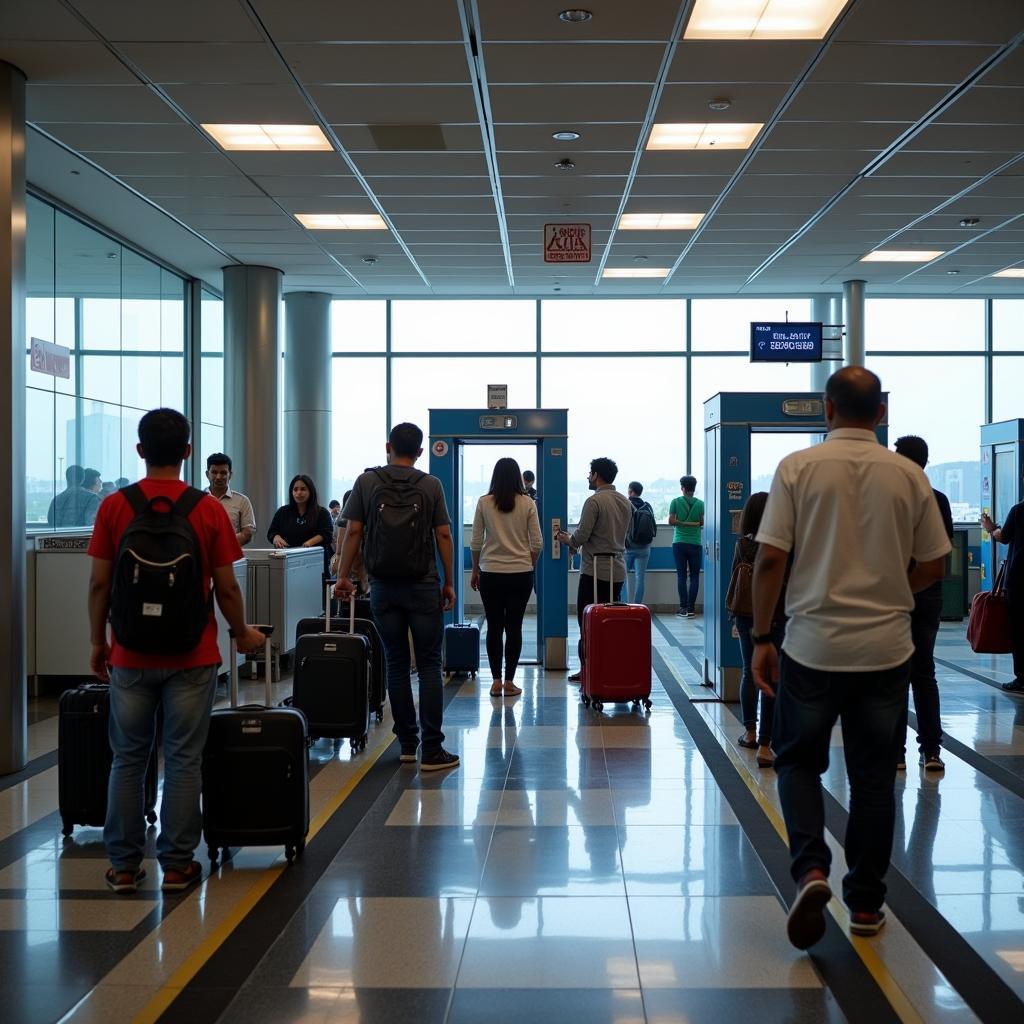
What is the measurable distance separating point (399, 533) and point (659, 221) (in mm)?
6148

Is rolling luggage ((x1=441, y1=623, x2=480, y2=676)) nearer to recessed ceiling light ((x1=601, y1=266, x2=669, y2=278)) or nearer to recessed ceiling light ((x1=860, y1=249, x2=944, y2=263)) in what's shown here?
recessed ceiling light ((x1=601, y1=266, x2=669, y2=278))

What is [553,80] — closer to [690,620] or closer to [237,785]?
[237,785]

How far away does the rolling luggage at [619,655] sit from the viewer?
7.19 meters

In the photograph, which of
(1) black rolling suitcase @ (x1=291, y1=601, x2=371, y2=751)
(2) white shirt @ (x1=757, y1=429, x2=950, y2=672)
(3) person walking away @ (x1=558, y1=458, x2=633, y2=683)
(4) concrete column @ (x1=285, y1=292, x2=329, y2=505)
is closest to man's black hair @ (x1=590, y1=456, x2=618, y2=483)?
(3) person walking away @ (x1=558, y1=458, x2=633, y2=683)

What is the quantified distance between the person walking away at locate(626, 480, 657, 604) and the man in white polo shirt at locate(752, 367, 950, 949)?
386 inches

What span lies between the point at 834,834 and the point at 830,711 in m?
1.50

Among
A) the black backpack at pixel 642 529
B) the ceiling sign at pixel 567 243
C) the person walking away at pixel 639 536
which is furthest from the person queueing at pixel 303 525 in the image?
the black backpack at pixel 642 529

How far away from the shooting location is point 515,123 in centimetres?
752

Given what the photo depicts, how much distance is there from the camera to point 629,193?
9.40m

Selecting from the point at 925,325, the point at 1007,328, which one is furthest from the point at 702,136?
the point at 1007,328

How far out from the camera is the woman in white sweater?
7.57 metres

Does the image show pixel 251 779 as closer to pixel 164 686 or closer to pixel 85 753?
pixel 164 686

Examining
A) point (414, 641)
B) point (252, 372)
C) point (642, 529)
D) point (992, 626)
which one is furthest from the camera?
point (642, 529)

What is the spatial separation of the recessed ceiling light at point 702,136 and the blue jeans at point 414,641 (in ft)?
13.5
